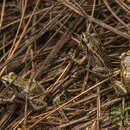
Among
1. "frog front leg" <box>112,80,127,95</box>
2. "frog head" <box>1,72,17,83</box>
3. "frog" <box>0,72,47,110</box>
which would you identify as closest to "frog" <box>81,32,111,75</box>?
"frog front leg" <box>112,80,127,95</box>

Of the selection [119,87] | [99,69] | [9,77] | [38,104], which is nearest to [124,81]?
[119,87]

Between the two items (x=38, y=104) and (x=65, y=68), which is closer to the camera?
(x=38, y=104)

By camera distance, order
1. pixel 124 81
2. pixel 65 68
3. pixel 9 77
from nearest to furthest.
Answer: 1. pixel 124 81
2. pixel 9 77
3. pixel 65 68

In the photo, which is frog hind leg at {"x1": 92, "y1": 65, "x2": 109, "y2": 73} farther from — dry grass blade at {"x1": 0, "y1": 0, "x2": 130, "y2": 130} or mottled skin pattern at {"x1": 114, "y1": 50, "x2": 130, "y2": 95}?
mottled skin pattern at {"x1": 114, "y1": 50, "x2": 130, "y2": 95}

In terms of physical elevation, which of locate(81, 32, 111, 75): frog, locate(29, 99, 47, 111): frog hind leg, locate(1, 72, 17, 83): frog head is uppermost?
locate(81, 32, 111, 75): frog

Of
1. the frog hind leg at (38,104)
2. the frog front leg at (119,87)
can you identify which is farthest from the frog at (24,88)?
the frog front leg at (119,87)

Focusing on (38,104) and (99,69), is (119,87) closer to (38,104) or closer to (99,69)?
(99,69)
